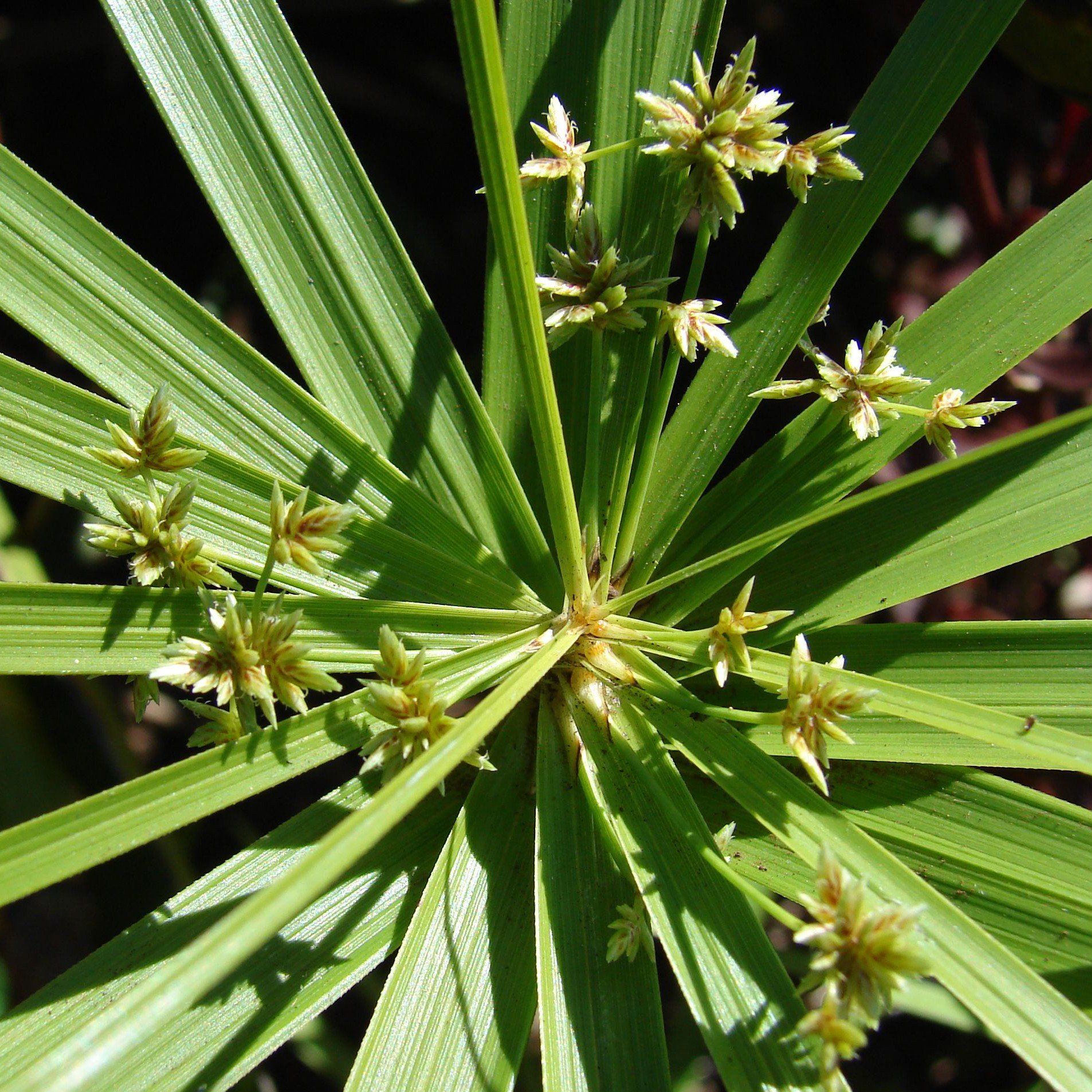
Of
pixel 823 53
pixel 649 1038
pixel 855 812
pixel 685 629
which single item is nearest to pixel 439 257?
pixel 823 53

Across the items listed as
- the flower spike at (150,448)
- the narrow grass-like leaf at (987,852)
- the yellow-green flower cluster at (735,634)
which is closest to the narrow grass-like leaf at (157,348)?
the flower spike at (150,448)

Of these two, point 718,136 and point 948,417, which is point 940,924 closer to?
point 948,417

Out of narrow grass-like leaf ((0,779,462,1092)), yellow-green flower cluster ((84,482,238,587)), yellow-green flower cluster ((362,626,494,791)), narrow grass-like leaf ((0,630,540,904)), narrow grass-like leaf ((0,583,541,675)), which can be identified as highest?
yellow-green flower cluster ((84,482,238,587))

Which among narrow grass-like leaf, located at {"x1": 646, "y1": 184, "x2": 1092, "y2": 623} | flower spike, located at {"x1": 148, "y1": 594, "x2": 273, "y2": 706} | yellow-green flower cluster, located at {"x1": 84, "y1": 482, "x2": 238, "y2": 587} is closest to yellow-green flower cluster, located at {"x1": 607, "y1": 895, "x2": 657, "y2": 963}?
narrow grass-like leaf, located at {"x1": 646, "y1": 184, "x2": 1092, "y2": 623}

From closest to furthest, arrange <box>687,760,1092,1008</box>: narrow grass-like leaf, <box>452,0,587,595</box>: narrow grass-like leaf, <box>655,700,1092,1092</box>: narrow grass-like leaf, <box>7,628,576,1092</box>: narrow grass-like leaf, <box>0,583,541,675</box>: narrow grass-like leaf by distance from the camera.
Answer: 1. <box>7,628,576,1092</box>: narrow grass-like leaf
2. <box>452,0,587,595</box>: narrow grass-like leaf
3. <box>655,700,1092,1092</box>: narrow grass-like leaf
4. <box>0,583,541,675</box>: narrow grass-like leaf
5. <box>687,760,1092,1008</box>: narrow grass-like leaf

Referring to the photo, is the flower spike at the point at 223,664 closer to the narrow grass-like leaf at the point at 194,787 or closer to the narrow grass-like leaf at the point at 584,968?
the narrow grass-like leaf at the point at 194,787

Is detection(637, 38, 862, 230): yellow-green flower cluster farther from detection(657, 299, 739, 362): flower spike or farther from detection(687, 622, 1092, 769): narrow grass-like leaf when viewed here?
detection(687, 622, 1092, 769): narrow grass-like leaf

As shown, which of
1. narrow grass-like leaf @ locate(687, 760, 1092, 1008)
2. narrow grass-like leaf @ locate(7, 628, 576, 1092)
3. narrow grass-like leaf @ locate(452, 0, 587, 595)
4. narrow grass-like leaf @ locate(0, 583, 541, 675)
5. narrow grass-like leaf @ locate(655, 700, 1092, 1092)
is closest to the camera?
narrow grass-like leaf @ locate(7, 628, 576, 1092)
